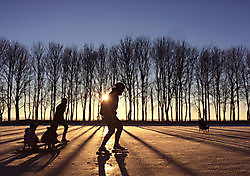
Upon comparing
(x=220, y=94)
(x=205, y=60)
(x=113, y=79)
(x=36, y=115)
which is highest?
(x=205, y=60)

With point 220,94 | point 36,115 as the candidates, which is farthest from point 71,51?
point 220,94

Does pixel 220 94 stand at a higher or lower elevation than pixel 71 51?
lower

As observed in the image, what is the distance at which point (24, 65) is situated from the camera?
1559 inches

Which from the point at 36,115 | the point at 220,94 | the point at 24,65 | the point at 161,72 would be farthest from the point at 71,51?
the point at 220,94

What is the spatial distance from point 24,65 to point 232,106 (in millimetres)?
36572

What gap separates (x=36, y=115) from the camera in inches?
1598

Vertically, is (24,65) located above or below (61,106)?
above

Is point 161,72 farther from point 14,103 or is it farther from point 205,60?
point 14,103

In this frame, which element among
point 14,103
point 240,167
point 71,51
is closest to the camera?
point 240,167

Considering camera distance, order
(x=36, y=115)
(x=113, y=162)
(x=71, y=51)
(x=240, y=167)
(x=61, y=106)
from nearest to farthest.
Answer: (x=240, y=167) → (x=113, y=162) → (x=61, y=106) → (x=36, y=115) → (x=71, y=51)

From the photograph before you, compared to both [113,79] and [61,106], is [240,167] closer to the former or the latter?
[61,106]

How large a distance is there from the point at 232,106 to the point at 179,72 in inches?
435

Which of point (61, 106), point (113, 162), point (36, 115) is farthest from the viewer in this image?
point (36, 115)

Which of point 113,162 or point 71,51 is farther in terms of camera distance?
point 71,51
